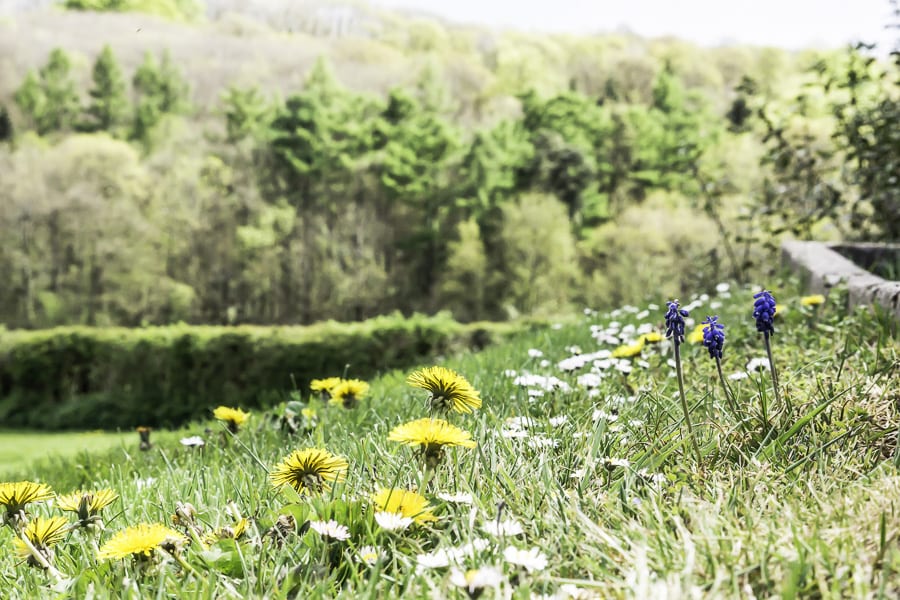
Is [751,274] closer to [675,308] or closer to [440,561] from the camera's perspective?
[675,308]

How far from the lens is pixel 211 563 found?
968 mm

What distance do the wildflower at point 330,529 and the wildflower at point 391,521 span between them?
6 centimetres

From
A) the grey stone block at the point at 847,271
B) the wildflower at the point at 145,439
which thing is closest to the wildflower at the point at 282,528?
the wildflower at the point at 145,439

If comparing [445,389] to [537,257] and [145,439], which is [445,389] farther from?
[537,257]

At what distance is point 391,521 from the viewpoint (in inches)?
36.4

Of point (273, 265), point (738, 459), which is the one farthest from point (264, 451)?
point (273, 265)

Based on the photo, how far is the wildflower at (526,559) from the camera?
0.84m

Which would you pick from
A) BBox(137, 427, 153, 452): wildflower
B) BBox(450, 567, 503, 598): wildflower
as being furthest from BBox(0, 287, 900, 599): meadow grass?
BBox(137, 427, 153, 452): wildflower

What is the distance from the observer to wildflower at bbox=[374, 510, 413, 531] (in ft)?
3.00

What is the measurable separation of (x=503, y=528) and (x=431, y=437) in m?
0.17

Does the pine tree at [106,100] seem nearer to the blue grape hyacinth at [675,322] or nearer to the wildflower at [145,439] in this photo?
the wildflower at [145,439]

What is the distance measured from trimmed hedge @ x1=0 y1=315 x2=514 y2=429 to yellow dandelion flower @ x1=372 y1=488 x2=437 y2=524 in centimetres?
867

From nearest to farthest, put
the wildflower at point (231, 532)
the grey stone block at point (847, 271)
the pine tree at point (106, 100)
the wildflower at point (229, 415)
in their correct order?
the wildflower at point (231, 532) → the wildflower at point (229, 415) → the grey stone block at point (847, 271) → the pine tree at point (106, 100)

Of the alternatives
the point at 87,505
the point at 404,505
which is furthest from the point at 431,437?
the point at 87,505
